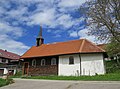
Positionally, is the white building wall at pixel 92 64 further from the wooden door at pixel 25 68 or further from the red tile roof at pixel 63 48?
the wooden door at pixel 25 68

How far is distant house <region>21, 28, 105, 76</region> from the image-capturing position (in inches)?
1088

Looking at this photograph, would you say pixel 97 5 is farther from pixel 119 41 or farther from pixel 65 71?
pixel 65 71

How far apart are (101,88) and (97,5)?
43.6ft

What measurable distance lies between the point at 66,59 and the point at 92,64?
4219 mm

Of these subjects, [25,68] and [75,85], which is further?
[25,68]

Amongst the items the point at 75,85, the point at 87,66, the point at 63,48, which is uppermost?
the point at 63,48

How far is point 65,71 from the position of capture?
28750mm

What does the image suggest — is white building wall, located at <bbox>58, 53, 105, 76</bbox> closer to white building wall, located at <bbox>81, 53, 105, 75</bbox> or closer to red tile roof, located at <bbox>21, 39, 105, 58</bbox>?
white building wall, located at <bbox>81, 53, 105, 75</bbox>

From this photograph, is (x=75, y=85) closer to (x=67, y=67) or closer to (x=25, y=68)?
(x=67, y=67)

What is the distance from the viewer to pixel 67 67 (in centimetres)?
2872

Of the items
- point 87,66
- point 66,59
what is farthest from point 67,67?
point 87,66

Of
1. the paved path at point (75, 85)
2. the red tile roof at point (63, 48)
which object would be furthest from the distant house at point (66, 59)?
the paved path at point (75, 85)

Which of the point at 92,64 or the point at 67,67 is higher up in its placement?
the point at 92,64

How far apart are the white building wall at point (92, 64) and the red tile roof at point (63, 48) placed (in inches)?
36.0
